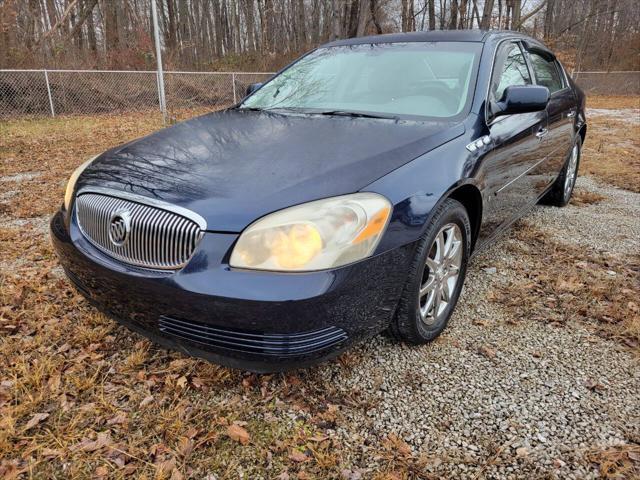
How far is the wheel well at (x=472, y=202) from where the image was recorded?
2.36 m

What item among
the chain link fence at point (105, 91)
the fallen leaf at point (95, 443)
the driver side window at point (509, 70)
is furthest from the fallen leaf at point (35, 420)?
the chain link fence at point (105, 91)

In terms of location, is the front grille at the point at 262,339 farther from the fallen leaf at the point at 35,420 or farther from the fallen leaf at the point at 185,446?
the fallen leaf at the point at 35,420

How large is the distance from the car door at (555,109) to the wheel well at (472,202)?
119 centimetres

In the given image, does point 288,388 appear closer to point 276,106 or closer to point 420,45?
point 276,106

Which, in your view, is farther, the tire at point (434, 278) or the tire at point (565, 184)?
the tire at point (565, 184)

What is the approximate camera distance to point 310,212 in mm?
1696

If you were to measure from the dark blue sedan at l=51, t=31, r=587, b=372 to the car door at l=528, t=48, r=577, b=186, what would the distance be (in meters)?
0.84

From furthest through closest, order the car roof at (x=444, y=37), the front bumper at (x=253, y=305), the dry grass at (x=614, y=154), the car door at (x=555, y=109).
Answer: the dry grass at (x=614, y=154), the car door at (x=555, y=109), the car roof at (x=444, y=37), the front bumper at (x=253, y=305)

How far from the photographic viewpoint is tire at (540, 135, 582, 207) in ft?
15.0

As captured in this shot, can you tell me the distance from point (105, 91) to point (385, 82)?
1343 cm

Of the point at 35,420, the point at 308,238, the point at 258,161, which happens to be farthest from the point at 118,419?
Answer: the point at 258,161

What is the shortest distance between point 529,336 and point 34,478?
93.1 inches

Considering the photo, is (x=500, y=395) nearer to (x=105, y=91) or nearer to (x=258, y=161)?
(x=258, y=161)

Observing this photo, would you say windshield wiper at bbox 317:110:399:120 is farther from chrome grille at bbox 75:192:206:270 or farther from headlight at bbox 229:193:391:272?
chrome grille at bbox 75:192:206:270
